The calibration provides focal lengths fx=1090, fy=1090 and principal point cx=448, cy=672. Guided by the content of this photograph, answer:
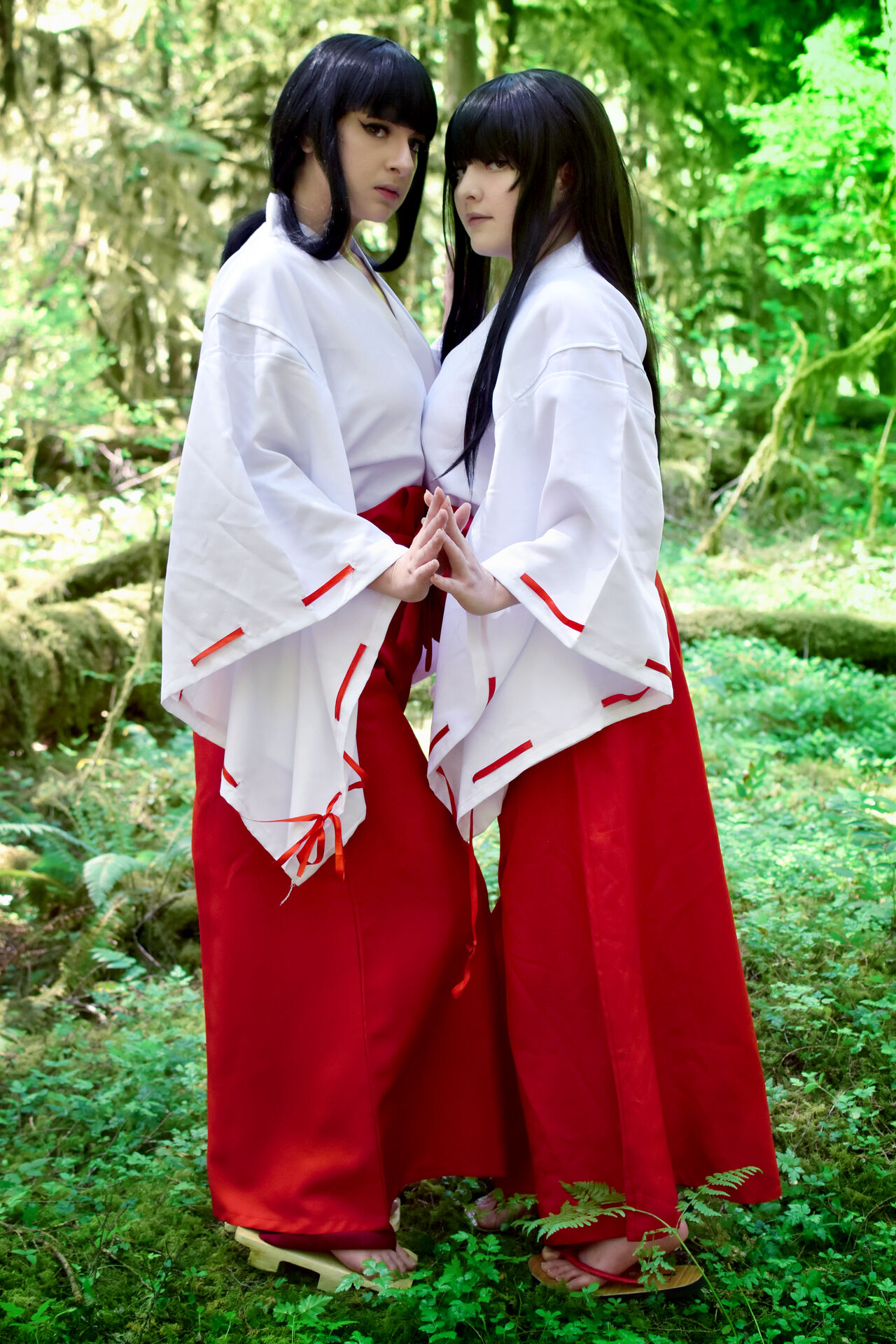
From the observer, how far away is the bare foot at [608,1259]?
1.87 metres

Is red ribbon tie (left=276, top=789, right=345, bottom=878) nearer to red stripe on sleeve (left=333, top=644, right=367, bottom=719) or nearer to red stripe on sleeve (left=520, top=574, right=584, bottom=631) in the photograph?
red stripe on sleeve (left=333, top=644, right=367, bottom=719)

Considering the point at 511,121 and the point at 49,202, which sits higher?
the point at 511,121

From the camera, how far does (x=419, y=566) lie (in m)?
1.77

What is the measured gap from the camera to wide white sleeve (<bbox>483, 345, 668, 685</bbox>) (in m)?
1.77

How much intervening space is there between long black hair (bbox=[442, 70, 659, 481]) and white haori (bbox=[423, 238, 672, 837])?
1.5 inches

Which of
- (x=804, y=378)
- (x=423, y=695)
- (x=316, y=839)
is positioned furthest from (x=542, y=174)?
(x=804, y=378)

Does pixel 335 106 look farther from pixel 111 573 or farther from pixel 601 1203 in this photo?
pixel 111 573

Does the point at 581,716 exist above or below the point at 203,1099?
above

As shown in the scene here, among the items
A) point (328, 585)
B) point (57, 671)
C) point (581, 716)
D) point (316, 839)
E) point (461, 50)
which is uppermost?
point (461, 50)

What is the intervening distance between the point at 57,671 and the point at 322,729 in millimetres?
3095

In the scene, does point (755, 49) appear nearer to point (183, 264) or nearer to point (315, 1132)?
point (183, 264)

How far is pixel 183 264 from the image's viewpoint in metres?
7.91

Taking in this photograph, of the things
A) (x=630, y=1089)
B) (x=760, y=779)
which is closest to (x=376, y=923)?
(x=630, y=1089)

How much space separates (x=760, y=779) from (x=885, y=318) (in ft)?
14.2
